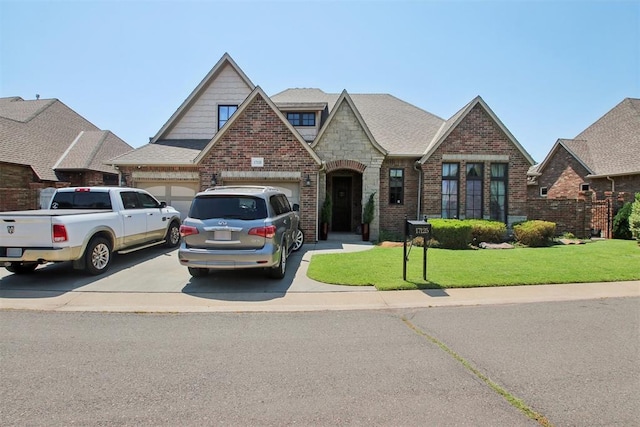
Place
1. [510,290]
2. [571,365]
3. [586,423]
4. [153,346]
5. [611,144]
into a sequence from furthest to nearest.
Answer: [611,144] < [510,290] < [153,346] < [571,365] < [586,423]

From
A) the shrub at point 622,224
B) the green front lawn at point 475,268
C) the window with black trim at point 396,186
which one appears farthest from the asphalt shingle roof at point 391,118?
the shrub at point 622,224

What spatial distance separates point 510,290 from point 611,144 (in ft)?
71.2

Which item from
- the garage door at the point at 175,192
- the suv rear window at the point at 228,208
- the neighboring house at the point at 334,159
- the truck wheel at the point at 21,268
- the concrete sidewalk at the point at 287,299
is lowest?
the concrete sidewalk at the point at 287,299

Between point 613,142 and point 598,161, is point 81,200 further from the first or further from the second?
point 613,142

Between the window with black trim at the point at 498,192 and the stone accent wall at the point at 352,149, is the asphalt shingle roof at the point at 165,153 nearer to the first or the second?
the stone accent wall at the point at 352,149

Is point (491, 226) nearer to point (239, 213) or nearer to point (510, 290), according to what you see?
point (510, 290)

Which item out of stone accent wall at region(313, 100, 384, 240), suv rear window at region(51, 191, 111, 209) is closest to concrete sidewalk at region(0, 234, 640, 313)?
suv rear window at region(51, 191, 111, 209)

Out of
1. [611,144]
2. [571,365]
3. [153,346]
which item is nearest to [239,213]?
[153,346]

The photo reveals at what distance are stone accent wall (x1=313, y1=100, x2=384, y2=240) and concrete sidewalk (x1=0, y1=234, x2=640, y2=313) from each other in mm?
7626

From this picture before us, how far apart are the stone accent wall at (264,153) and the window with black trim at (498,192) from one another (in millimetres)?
8092

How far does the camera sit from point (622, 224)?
15039mm

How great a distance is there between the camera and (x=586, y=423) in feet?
8.54

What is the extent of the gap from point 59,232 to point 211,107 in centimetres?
1110

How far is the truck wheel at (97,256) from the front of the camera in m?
7.25
